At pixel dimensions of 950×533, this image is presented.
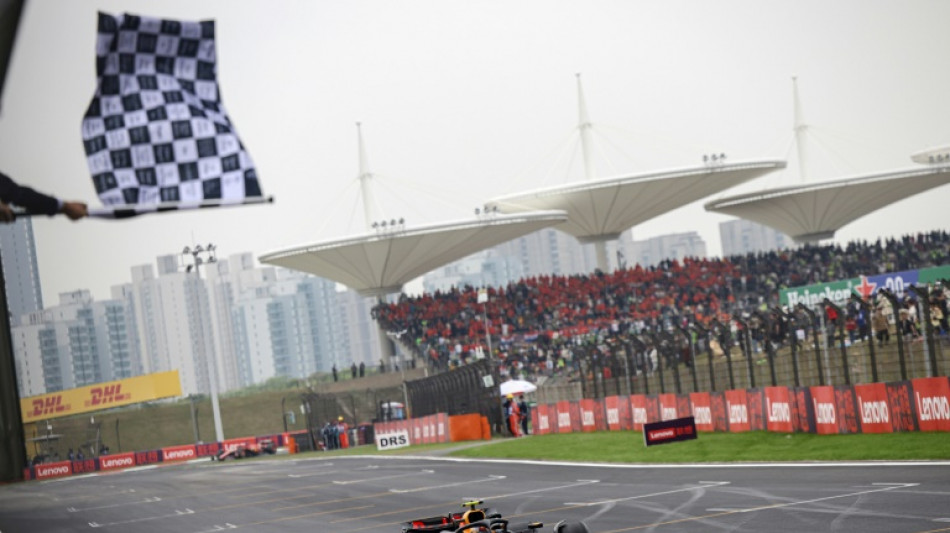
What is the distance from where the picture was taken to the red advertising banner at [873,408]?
79.7 feet

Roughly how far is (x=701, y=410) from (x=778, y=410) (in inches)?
141

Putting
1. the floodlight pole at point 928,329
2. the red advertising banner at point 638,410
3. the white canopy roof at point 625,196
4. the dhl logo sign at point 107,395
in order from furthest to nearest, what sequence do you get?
1. the dhl logo sign at point 107,395
2. the white canopy roof at point 625,196
3. the red advertising banner at point 638,410
4. the floodlight pole at point 928,329

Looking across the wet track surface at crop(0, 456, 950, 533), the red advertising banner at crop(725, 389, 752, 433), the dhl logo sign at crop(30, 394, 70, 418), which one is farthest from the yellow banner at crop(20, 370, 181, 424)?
the red advertising banner at crop(725, 389, 752, 433)

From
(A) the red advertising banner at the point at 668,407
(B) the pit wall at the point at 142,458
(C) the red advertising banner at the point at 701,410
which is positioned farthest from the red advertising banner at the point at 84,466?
(C) the red advertising banner at the point at 701,410

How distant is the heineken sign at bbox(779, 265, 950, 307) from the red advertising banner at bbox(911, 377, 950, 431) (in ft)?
61.3

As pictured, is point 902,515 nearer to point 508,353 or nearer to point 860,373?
point 860,373

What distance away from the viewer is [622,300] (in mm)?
68562

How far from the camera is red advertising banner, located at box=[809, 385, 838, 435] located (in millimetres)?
25984

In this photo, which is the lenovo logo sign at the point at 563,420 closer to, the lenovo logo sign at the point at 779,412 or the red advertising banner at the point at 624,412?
the red advertising banner at the point at 624,412

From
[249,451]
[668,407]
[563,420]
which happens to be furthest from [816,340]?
[249,451]

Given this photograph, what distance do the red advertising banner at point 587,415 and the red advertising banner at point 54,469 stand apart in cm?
3661

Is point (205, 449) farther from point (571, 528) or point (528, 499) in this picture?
point (571, 528)

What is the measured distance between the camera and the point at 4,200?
17.2 ft

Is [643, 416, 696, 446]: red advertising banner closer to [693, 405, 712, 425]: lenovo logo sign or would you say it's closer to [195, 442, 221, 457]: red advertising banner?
[693, 405, 712, 425]: lenovo logo sign
